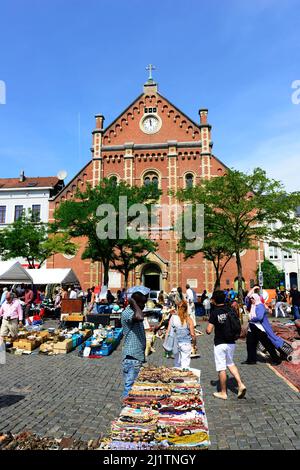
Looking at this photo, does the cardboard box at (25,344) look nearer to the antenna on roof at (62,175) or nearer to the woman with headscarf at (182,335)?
the woman with headscarf at (182,335)

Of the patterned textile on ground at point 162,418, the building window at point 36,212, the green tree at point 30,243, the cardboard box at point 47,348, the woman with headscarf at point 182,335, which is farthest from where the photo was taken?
the building window at point 36,212

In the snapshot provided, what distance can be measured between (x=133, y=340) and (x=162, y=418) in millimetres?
1890

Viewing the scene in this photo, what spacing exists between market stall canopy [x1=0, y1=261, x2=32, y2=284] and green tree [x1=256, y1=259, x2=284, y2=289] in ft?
79.1

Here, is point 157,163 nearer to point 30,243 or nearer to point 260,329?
point 30,243

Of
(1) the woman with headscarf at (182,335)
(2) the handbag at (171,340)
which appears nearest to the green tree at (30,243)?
(2) the handbag at (171,340)

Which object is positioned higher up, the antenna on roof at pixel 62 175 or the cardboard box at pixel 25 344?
the antenna on roof at pixel 62 175

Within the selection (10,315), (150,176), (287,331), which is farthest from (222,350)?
(150,176)

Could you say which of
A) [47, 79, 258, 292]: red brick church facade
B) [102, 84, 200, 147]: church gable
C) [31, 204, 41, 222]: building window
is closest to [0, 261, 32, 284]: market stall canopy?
[47, 79, 258, 292]: red brick church facade

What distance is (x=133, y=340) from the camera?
5570mm

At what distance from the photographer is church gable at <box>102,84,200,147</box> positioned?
34.4 meters

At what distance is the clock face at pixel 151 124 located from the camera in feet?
114

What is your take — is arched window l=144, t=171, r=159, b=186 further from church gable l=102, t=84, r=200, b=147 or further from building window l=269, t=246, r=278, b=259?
building window l=269, t=246, r=278, b=259

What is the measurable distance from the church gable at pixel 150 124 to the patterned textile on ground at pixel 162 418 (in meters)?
31.6
